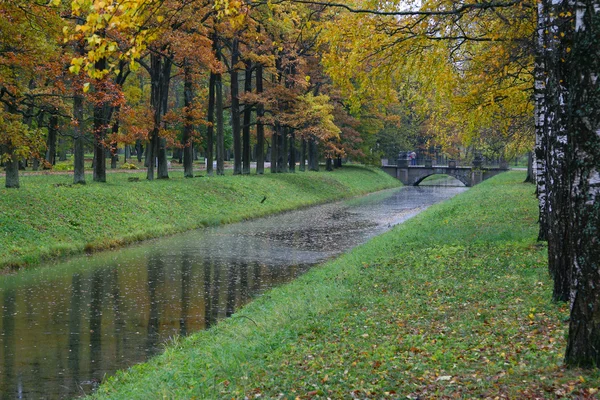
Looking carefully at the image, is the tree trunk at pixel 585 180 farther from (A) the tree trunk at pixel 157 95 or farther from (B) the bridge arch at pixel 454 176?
(B) the bridge arch at pixel 454 176

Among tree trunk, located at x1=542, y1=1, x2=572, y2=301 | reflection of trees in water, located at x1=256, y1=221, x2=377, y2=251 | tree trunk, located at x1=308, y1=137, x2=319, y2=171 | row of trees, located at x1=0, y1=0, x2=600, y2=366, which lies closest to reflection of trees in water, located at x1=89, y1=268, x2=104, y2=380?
row of trees, located at x1=0, y1=0, x2=600, y2=366

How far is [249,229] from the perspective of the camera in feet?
101

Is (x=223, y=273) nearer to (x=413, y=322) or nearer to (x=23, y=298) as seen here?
(x=23, y=298)

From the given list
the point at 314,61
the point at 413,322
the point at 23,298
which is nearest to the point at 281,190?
the point at 314,61

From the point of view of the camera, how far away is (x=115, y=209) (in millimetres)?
27250

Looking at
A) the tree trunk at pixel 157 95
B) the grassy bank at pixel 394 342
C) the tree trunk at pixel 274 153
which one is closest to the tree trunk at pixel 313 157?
the tree trunk at pixel 274 153

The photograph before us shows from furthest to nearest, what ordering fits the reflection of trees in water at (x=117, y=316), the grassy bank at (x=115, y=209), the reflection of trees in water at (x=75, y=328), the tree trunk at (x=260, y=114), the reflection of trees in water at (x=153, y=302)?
the tree trunk at (x=260, y=114), the grassy bank at (x=115, y=209), the reflection of trees in water at (x=153, y=302), the reflection of trees in water at (x=117, y=316), the reflection of trees in water at (x=75, y=328)

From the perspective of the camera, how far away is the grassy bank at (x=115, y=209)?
2156 cm

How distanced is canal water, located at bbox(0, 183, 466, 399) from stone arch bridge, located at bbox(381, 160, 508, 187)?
1957 inches

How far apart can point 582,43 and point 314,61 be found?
47603mm

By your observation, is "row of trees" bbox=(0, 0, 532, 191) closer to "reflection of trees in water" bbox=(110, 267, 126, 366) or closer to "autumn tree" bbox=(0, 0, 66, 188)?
"autumn tree" bbox=(0, 0, 66, 188)

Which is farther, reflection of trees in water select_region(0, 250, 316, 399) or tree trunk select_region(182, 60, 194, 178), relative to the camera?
tree trunk select_region(182, 60, 194, 178)

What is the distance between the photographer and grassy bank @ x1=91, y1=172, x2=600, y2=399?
7066 mm

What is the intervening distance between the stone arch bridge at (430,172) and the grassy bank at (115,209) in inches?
1373
